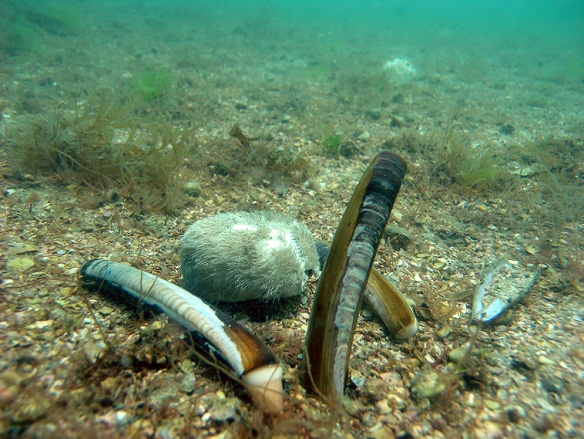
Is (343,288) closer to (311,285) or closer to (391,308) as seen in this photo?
(391,308)

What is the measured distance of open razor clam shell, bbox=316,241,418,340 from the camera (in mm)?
2408

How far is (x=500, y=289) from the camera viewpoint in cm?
294

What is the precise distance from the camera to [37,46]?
12.5m

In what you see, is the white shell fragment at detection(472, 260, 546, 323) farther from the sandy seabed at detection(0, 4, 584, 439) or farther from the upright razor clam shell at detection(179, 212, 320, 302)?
the upright razor clam shell at detection(179, 212, 320, 302)

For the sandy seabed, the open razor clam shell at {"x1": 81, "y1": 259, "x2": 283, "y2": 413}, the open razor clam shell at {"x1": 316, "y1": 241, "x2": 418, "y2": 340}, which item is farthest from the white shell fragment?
the open razor clam shell at {"x1": 81, "y1": 259, "x2": 283, "y2": 413}

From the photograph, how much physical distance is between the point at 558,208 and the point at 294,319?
428 cm

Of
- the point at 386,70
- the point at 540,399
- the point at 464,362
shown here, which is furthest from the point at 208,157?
the point at 386,70

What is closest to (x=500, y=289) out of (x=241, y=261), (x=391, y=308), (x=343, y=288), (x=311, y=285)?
(x=391, y=308)

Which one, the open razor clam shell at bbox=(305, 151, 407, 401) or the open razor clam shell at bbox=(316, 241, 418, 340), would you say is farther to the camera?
the open razor clam shell at bbox=(316, 241, 418, 340)

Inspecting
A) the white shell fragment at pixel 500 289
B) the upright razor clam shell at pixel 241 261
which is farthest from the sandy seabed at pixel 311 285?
the upright razor clam shell at pixel 241 261

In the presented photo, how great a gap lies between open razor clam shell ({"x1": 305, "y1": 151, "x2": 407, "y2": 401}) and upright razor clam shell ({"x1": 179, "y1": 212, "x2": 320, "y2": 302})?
52cm

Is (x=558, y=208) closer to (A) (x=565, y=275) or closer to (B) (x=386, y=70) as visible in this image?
(A) (x=565, y=275)

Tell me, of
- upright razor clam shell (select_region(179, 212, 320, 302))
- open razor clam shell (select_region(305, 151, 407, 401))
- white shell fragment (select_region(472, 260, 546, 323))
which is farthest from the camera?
white shell fragment (select_region(472, 260, 546, 323))

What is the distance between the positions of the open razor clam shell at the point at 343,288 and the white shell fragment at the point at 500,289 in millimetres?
1430
